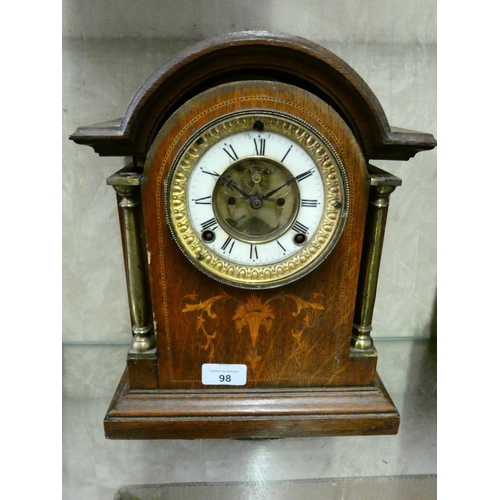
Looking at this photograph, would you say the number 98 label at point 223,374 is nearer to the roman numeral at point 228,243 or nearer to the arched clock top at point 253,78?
the roman numeral at point 228,243

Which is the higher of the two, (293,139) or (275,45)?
(275,45)

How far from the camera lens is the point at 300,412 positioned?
0.73 meters

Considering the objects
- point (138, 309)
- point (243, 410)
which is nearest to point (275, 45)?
point (138, 309)

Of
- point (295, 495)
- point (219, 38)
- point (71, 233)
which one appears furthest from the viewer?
point (295, 495)

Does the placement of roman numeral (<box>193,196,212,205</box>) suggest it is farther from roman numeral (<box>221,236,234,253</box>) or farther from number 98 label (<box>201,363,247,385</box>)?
number 98 label (<box>201,363,247,385</box>)

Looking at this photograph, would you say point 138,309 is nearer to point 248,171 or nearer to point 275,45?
point 248,171

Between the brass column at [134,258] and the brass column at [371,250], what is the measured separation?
13.5 inches

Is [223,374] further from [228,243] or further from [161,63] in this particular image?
[161,63]

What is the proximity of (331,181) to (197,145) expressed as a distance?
0.67 ft

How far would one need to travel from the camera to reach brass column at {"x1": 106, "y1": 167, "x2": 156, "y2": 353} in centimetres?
66

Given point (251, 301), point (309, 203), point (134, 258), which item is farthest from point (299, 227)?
point (134, 258)

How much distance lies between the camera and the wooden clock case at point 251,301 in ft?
2.12

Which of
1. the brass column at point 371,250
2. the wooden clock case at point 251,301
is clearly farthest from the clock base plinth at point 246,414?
the brass column at point 371,250

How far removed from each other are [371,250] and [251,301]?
8.2 inches
